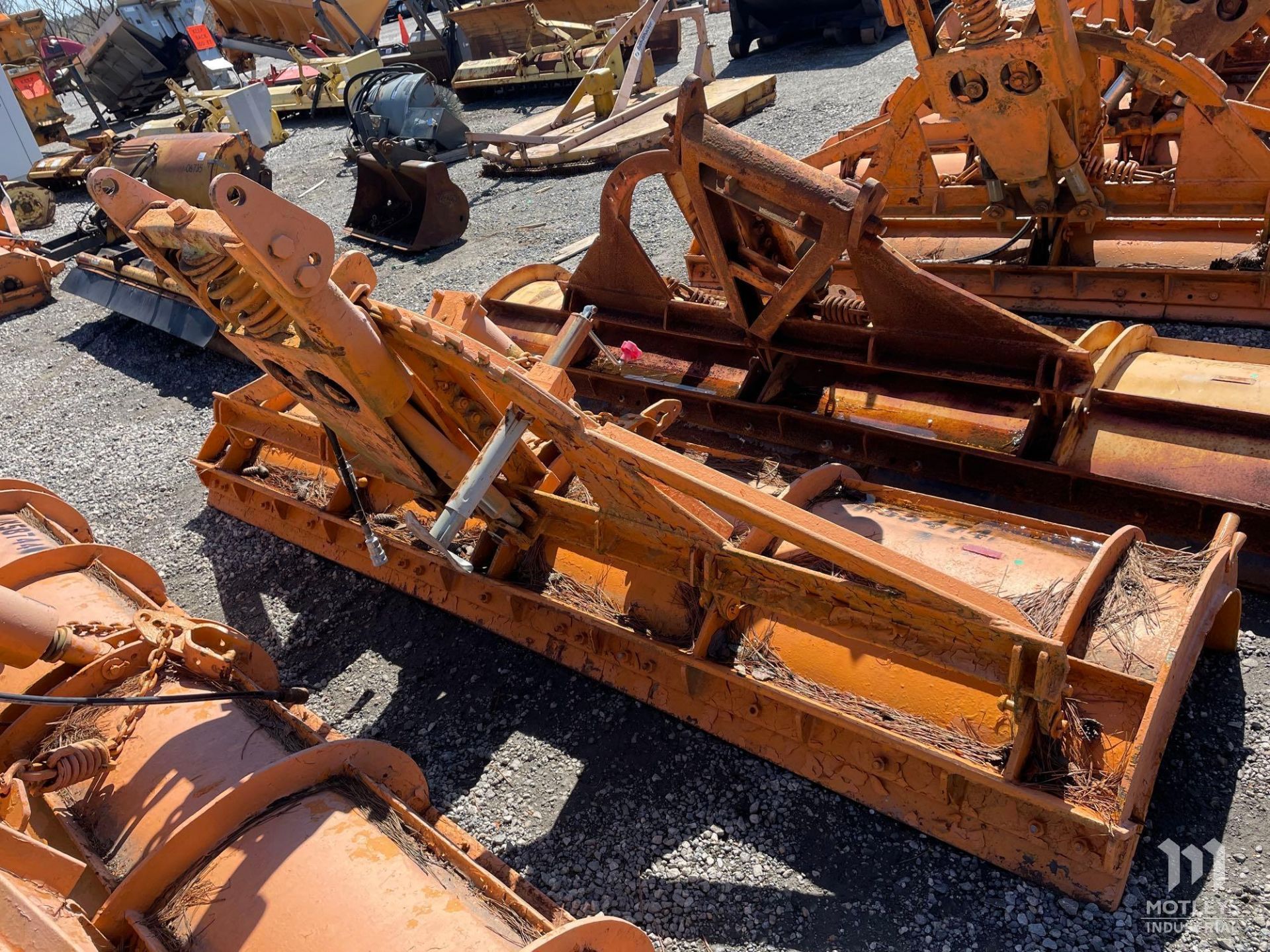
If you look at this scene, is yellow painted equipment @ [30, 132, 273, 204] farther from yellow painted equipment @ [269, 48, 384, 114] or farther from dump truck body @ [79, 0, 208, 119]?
dump truck body @ [79, 0, 208, 119]

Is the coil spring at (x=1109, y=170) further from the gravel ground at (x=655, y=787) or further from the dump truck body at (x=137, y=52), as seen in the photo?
the dump truck body at (x=137, y=52)

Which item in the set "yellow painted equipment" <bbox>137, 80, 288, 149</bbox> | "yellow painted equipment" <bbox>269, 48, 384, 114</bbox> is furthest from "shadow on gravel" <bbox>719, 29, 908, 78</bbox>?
"yellow painted equipment" <bbox>137, 80, 288, 149</bbox>

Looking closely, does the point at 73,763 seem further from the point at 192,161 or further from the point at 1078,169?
the point at 192,161

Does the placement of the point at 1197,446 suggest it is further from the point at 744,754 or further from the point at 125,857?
the point at 125,857

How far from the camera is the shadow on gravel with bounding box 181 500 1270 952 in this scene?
11.9ft

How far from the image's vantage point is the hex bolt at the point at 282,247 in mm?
3615

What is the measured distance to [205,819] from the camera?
3.09m

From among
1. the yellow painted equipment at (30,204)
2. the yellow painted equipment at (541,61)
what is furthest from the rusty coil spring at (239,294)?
the yellow painted equipment at (30,204)

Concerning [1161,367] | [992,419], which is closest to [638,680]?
[992,419]

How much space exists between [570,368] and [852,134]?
3.80 metres

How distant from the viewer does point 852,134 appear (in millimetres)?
8742

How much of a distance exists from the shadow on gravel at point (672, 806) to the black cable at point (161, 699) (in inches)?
44.1

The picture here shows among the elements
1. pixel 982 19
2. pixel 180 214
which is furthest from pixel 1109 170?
pixel 180 214

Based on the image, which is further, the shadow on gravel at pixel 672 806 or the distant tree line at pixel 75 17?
the distant tree line at pixel 75 17
